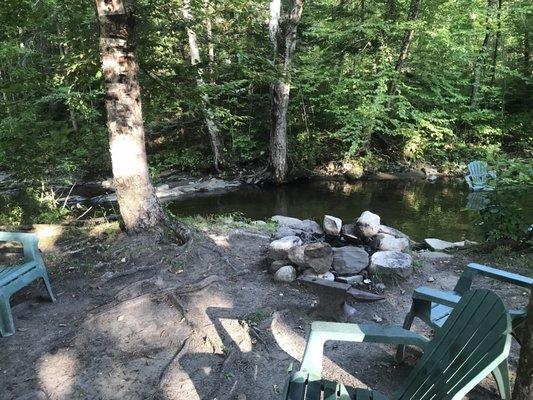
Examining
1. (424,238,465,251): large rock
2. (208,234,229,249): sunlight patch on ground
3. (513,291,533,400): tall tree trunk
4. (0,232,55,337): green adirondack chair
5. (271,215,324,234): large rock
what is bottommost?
(424,238,465,251): large rock

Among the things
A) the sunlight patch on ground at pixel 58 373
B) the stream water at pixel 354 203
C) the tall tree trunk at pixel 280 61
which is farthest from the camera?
the tall tree trunk at pixel 280 61

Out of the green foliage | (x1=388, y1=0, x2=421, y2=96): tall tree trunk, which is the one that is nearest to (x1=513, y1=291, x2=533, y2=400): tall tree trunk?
the green foliage

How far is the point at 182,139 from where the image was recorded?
17125 mm

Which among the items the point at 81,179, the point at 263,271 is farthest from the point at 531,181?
the point at 81,179

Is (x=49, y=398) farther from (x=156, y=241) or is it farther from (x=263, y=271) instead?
(x=263, y=271)

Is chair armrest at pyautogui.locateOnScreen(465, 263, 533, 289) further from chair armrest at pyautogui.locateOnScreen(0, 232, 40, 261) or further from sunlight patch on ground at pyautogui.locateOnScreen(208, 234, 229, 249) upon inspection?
chair armrest at pyautogui.locateOnScreen(0, 232, 40, 261)

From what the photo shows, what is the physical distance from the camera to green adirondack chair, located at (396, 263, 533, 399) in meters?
2.62

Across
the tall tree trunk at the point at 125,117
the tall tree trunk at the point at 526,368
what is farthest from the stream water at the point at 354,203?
the tall tree trunk at the point at 526,368

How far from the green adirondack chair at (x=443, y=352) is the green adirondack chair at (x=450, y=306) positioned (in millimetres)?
624

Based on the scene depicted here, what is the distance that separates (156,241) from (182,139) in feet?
41.9

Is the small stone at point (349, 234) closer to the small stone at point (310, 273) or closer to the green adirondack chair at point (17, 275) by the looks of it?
the small stone at point (310, 273)

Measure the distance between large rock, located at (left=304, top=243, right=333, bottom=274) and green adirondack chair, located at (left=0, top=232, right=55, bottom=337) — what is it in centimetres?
268

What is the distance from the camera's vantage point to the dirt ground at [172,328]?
298 cm

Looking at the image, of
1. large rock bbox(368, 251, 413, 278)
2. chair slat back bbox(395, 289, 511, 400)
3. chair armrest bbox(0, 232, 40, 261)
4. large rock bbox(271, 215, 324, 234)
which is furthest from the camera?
large rock bbox(271, 215, 324, 234)
